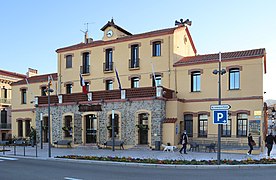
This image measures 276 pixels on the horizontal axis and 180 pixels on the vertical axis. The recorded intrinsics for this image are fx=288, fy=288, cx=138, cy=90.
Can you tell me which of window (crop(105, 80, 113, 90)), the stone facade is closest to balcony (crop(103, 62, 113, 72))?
window (crop(105, 80, 113, 90))

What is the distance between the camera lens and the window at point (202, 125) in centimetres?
2525

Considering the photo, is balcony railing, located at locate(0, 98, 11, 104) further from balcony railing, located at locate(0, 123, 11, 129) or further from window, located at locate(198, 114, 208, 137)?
window, located at locate(198, 114, 208, 137)

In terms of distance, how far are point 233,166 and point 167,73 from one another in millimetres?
14034

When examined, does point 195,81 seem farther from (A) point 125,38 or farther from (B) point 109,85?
(B) point 109,85

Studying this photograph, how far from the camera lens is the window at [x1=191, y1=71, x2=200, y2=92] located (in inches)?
1025

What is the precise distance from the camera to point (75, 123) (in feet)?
91.6

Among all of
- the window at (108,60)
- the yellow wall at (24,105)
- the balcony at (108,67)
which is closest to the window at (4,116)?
the yellow wall at (24,105)

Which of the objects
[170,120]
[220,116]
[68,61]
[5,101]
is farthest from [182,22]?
[5,101]

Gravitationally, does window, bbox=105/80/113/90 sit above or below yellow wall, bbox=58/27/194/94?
below

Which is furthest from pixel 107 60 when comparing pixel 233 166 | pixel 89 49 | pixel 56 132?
pixel 233 166

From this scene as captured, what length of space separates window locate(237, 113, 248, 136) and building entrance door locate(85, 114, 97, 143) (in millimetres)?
12929

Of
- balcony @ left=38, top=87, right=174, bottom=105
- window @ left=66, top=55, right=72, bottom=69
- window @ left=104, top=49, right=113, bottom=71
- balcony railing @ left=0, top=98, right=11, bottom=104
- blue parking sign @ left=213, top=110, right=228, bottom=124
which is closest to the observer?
blue parking sign @ left=213, top=110, right=228, bottom=124

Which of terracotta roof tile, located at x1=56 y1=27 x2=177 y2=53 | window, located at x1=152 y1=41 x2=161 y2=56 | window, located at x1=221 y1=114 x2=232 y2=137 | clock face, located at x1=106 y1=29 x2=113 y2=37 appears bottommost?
window, located at x1=221 y1=114 x2=232 y2=137

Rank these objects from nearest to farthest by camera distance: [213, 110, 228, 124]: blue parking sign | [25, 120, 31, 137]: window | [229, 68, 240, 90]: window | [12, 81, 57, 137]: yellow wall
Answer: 1. [213, 110, 228, 124]: blue parking sign
2. [229, 68, 240, 90]: window
3. [12, 81, 57, 137]: yellow wall
4. [25, 120, 31, 137]: window
